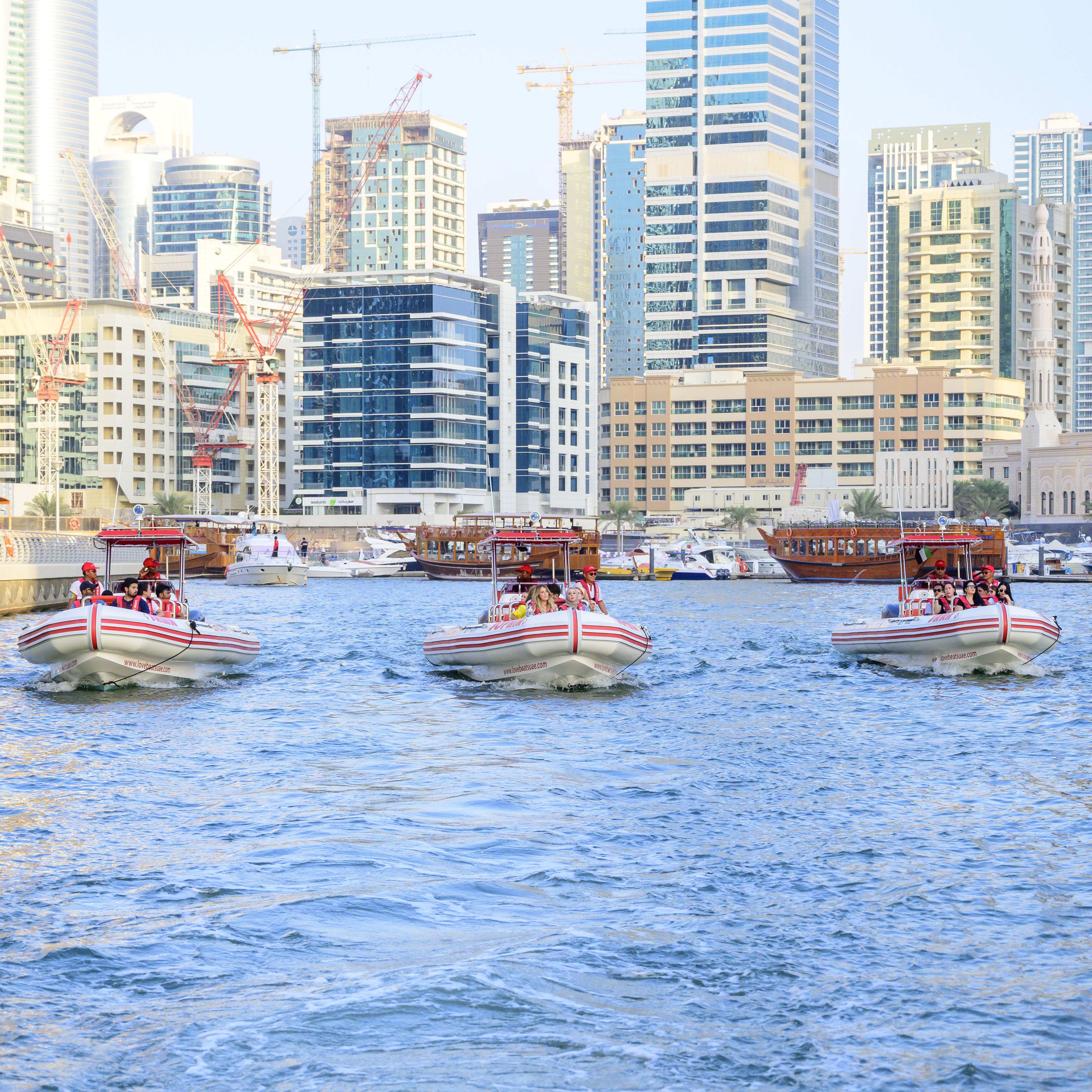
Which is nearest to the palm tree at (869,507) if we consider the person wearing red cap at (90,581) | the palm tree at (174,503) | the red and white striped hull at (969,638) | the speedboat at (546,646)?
the palm tree at (174,503)

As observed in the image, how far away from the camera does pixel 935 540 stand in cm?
4666

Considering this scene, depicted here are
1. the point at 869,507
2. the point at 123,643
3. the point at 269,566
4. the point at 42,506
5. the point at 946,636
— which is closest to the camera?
the point at 123,643

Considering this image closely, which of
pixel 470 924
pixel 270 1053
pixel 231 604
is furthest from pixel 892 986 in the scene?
pixel 231 604

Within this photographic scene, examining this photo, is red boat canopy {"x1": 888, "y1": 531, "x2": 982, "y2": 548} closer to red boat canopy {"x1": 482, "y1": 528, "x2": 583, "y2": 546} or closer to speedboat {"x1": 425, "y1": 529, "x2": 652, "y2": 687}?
red boat canopy {"x1": 482, "y1": 528, "x2": 583, "y2": 546}

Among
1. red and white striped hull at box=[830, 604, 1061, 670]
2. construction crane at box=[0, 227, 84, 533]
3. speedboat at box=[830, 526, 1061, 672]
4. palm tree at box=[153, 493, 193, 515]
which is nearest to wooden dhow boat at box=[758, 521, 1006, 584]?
speedboat at box=[830, 526, 1061, 672]

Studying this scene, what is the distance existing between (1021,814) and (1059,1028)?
30.1 feet

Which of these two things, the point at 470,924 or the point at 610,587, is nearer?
the point at 470,924

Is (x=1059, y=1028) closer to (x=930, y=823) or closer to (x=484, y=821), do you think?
(x=930, y=823)

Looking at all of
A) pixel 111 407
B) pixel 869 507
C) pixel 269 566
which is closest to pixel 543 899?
pixel 269 566

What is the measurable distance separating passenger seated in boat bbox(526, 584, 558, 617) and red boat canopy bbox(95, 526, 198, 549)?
813cm

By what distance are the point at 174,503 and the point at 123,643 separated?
127321 millimetres

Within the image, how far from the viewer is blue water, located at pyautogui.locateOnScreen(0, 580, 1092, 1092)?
1220 cm

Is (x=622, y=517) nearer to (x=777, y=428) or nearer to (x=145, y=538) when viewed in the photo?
(x=777, y=428)

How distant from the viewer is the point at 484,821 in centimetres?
2080
